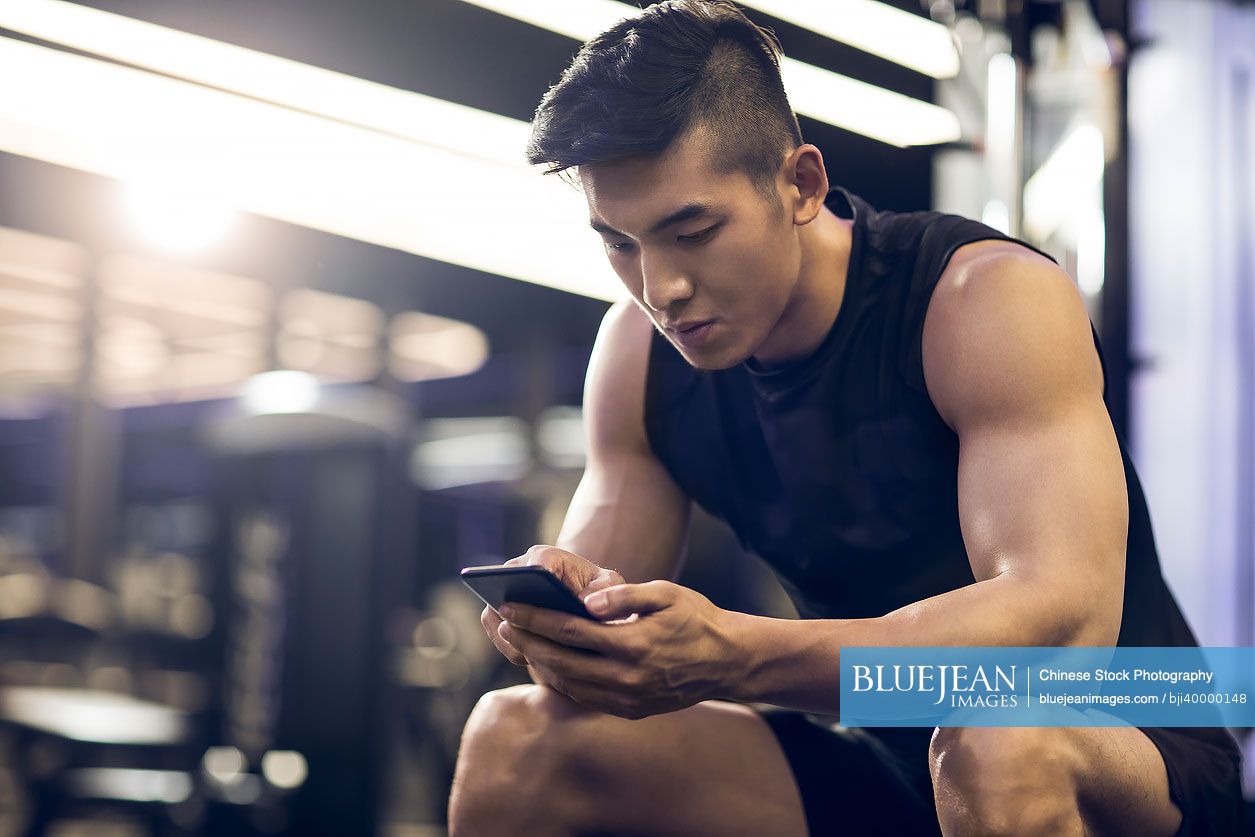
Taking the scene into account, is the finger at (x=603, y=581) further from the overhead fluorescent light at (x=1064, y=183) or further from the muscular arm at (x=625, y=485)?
the overhead fluorescent light at (x=1064, y=183)

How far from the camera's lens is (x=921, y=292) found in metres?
1.40

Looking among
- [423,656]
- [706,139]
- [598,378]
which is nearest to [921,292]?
[706,139]

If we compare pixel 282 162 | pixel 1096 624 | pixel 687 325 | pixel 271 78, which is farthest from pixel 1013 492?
pixel 282 162

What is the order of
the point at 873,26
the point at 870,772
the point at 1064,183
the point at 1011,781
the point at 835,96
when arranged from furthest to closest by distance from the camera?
1. the point at 835,96
2. the point at 873,26
3. the point at 1064,183
4. the point at 870,772
5. the point at 1011,781

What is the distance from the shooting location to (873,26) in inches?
138

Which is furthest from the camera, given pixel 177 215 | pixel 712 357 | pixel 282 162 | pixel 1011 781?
pixel 177 215

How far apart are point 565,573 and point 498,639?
0.11 meters

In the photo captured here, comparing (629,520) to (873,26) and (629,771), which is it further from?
(873,26)

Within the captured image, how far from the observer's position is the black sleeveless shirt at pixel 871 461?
1400 millimetres

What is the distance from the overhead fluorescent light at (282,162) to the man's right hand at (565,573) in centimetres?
308

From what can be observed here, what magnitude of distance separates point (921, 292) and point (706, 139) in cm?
32

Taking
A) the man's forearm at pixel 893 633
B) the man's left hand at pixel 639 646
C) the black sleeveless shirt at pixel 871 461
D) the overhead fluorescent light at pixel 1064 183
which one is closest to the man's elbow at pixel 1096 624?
the man's forearm at pixel 893 633

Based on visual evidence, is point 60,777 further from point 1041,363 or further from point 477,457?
point 477,457
